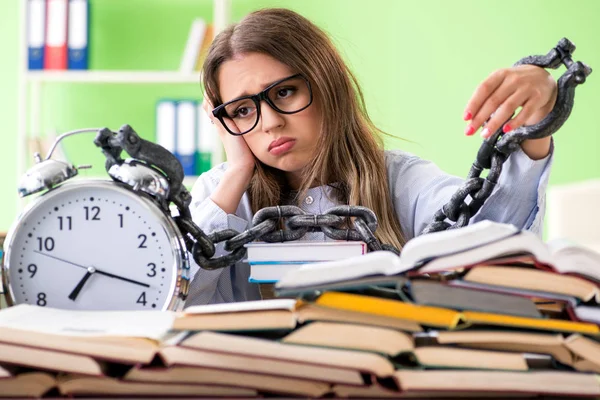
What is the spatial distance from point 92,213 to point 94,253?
0.05m

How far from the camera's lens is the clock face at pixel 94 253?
97 centimetres

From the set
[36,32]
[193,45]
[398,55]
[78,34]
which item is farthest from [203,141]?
[398,55]

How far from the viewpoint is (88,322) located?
0.82 meters

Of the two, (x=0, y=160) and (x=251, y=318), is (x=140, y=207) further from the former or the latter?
(x=0, y=160)

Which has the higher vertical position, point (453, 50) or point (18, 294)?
point (453, 50)

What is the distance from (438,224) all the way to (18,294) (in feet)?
1.81

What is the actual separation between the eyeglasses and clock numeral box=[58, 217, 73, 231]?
1.71 feet

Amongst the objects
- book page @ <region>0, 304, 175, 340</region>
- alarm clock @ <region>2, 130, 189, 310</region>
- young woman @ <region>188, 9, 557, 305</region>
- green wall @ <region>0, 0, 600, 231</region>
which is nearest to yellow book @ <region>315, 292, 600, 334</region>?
book page @ <region>0, 304, 175, 340</region>

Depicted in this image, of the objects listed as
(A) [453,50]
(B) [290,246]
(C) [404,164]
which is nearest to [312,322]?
(B) [290,246]

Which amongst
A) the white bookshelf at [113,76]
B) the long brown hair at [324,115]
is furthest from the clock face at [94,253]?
the white bookshelf at [113,76]

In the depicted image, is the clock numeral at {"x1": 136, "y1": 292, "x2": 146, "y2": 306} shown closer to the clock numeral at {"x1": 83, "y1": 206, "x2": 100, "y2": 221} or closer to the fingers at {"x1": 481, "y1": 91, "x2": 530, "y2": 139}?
the clock numeral at {"x1": 83, "y1": 206, "x2": 100, "y2": 221}

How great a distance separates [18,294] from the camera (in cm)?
98

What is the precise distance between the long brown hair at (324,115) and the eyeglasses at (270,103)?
0.06m

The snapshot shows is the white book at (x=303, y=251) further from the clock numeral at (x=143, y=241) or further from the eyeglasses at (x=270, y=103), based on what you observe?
the eyeglasses at (x=270, y=103)
